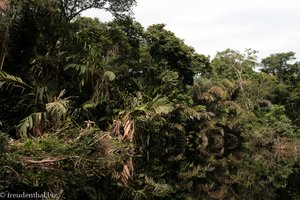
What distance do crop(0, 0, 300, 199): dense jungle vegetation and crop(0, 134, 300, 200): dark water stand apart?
27mm

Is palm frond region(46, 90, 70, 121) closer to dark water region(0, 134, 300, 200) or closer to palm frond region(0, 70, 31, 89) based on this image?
palm frond region(0, 70, 31, 89)

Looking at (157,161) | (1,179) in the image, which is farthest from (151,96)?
(1,179)

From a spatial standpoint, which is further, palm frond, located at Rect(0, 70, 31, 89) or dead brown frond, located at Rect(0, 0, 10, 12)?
palm frond, located at Rect(0, 70, 31, 89)

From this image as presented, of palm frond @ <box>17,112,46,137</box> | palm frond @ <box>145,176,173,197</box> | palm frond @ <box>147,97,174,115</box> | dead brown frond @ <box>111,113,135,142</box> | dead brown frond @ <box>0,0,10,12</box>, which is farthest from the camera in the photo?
palm frond @ <box>145,176,173,197</box>

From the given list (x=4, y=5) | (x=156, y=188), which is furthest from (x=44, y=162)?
(x=156, y=188)

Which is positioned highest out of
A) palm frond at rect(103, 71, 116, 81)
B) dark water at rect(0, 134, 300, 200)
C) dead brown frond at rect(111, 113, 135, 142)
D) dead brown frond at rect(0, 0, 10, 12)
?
dead brown frond at rect(0, 0, 10, 12)

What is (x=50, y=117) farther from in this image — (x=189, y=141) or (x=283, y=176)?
(x=283, y=176)

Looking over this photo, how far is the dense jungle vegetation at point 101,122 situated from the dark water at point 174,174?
0.03 metres

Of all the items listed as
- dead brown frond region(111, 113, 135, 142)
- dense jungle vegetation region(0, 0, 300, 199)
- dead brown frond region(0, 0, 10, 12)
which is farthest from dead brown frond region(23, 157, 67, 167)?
dead brown frond region(0, 0, 10, 12)

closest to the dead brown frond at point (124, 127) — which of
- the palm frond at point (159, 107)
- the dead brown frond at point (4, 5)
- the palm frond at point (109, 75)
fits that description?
the palm frond at point (159, 107)

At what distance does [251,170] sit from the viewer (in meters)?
15.4

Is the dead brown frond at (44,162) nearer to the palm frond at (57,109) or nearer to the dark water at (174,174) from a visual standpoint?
the dark water at (174,174)

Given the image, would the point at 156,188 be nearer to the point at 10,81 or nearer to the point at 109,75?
the point at 109,75

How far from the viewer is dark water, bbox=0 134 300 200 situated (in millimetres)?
6547
